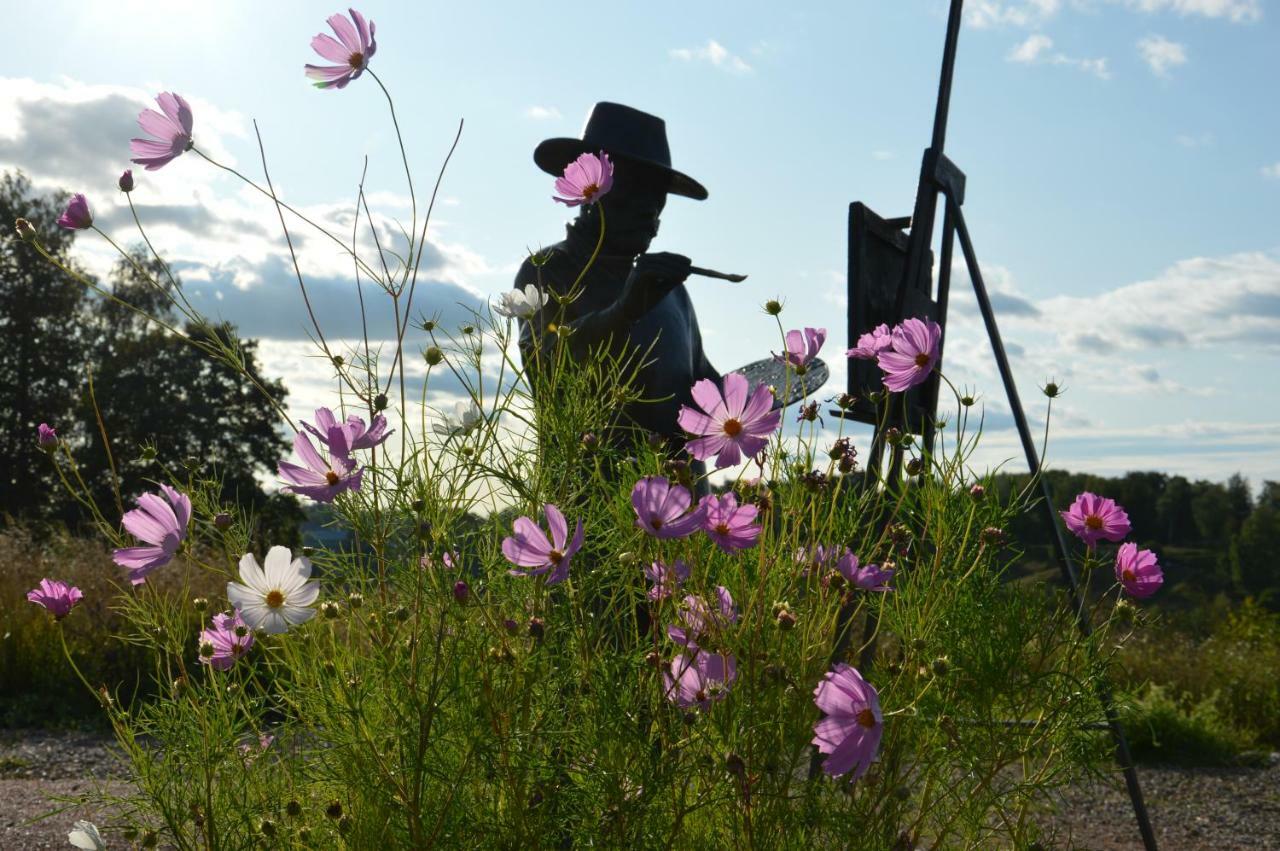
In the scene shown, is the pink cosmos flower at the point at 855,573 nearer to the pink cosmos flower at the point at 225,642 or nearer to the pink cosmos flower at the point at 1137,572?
the pink cosmos flower at the point at 1137,572

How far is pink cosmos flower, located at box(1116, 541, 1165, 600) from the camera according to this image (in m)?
2.16

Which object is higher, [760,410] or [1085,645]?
[760,410]

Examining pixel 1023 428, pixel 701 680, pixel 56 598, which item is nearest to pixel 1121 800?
pixel 1023 428

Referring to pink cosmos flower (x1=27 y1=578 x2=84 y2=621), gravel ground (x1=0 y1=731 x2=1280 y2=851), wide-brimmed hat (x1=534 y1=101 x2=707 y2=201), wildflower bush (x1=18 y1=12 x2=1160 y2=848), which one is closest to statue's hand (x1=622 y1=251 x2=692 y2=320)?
wildflower bush (x1=18 y1=12 x2=1160 y2=848)

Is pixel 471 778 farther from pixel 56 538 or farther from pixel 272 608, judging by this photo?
pixel 56 538

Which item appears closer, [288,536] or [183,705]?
[183,705]

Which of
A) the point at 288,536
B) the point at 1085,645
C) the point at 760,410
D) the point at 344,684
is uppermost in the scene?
the point at 760,410

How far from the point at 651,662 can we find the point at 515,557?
0.39 metres

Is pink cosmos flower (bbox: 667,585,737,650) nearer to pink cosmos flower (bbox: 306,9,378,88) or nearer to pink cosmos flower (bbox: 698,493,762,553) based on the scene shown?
pink cosmos flower (bbox: 698,493,762,553)

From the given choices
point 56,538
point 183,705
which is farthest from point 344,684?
point 56,538

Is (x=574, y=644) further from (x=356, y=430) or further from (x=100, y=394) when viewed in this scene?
(x=100, y=394)

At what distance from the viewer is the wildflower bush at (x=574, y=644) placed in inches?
63.7

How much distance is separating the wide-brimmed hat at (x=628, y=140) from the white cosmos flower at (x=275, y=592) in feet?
7.70

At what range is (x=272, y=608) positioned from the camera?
155cm
